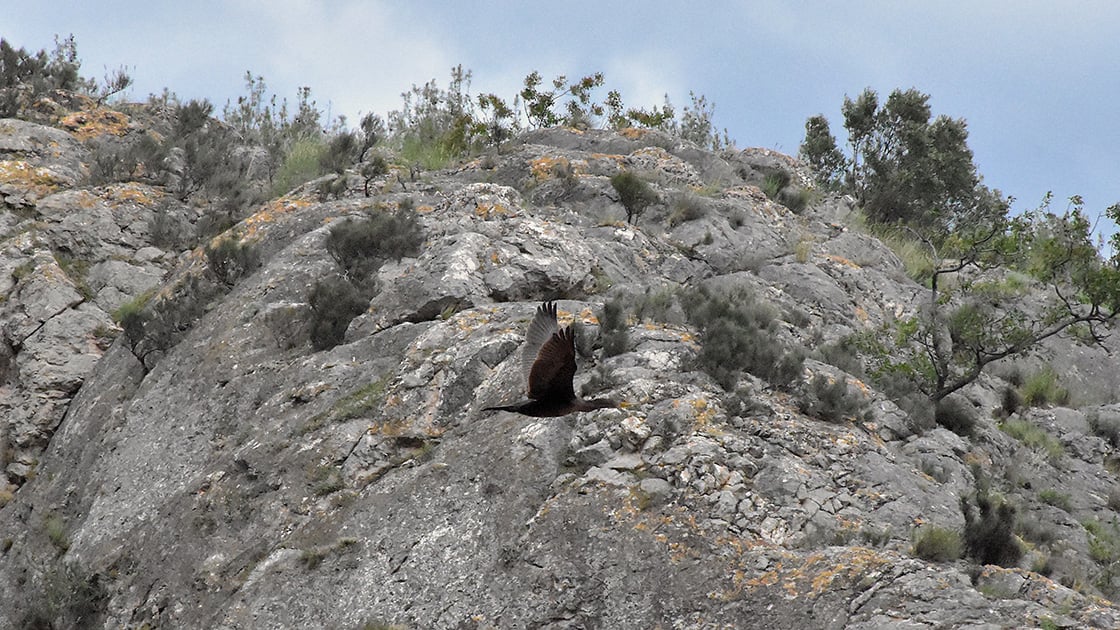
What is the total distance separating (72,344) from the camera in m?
13.8

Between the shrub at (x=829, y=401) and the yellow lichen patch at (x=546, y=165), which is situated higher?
the yellow lichen patch at (x=546, y=165)

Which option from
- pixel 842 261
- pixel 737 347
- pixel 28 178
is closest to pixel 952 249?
pixel 842 261

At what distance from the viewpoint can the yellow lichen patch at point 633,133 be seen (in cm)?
1809

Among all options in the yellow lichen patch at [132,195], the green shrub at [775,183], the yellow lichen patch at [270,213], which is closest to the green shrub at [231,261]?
the yellow lichen patch at [270,213]

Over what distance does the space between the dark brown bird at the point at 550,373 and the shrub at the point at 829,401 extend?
2.12 metres

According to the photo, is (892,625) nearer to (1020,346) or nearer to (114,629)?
(1020,346)

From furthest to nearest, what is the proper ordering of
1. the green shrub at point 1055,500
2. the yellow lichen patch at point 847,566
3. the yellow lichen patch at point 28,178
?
the yellow lichen patch at point 28,178, the green shrub at point 1055,500, the yellow lichen patch at point 847,566

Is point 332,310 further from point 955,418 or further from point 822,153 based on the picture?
point 822,153

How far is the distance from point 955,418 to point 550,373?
5266 mm

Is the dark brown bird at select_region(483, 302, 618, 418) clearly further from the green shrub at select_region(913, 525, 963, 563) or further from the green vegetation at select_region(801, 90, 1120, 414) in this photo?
the green vegetation at select_region(801, 90, 1120, 414)

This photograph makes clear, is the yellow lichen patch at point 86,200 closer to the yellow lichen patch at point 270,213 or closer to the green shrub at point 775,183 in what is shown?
the yellow lichen patch at point 270,213

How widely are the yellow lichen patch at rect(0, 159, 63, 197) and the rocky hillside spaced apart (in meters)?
0.05

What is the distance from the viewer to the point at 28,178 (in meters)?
16.0

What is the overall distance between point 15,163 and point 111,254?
111 inches
